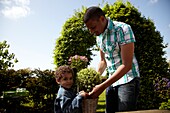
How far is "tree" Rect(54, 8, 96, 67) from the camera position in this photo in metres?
16.2

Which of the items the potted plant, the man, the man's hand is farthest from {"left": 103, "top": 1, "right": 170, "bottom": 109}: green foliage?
the man's hand

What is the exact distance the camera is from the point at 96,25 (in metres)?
2.42

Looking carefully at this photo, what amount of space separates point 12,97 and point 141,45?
5.38 m

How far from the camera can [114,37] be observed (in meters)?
2.50

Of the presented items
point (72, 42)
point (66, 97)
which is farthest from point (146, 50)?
point (66, 97)

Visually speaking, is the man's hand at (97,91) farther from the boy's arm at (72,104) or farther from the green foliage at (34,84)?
the green foliage at (34,84)

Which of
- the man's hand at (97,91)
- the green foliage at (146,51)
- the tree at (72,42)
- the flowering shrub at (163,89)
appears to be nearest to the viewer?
the man's hand at (97,91)

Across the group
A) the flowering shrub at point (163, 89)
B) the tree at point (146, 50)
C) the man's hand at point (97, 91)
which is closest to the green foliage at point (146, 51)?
the tree at point (146, 50)

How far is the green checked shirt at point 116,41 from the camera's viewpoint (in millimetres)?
2443

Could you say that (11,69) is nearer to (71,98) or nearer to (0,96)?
(0,96)

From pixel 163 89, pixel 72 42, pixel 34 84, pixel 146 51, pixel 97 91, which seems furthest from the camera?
pixel 72 42

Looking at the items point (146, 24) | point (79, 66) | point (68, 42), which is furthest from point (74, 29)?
point (79, 66)

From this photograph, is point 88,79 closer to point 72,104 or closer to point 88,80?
point 88,80

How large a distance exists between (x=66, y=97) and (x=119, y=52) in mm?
641
